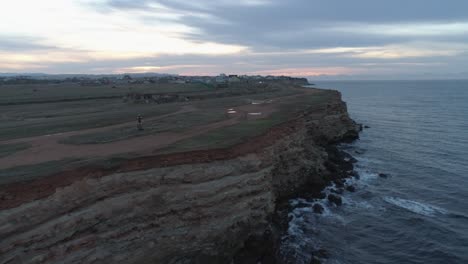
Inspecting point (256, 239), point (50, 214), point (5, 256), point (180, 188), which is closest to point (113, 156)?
point (180, 188)

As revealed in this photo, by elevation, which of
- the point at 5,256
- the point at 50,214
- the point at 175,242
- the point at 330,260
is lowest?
the point at 330,260

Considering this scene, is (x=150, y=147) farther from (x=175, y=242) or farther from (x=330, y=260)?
(x=330, y=260)

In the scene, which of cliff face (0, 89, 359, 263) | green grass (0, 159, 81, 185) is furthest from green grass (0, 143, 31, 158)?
cliff face (0, 89, 359, 263)

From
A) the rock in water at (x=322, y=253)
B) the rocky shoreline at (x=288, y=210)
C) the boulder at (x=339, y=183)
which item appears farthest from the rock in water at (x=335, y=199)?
the rock in water at (x=322, y=253)

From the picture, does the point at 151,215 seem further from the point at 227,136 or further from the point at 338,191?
the point at 338,191

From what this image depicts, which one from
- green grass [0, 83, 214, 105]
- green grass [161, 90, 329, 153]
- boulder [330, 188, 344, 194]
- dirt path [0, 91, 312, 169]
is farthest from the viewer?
green grass [0, 83, 214, 105]

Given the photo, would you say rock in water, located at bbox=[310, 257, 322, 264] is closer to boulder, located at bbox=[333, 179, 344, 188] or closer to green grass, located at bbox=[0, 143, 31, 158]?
boulder, located at bbox=[333, 179, 344, 188]
